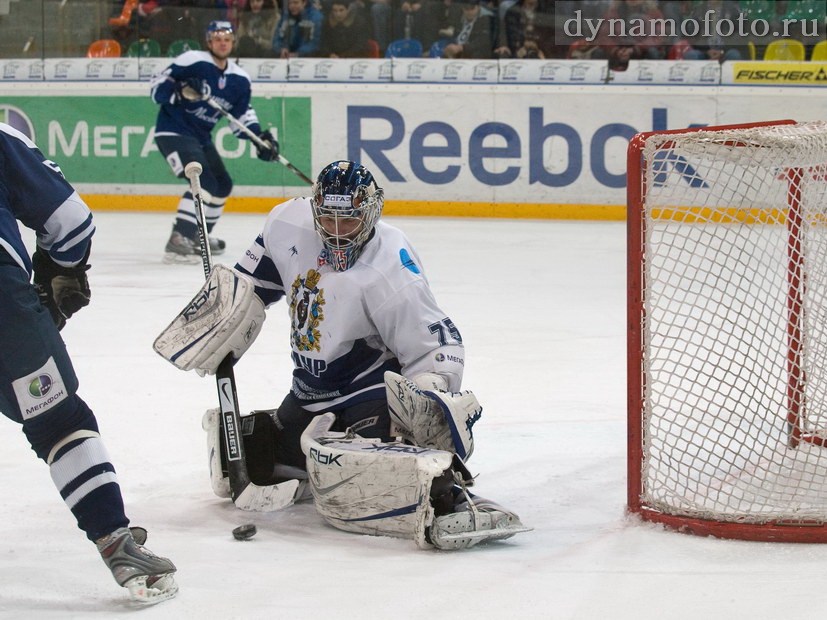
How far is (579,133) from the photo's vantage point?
27.8 feet

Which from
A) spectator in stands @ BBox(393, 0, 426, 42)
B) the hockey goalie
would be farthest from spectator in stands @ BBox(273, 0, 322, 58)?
the hockey goalie

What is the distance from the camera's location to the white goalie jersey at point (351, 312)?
2.68 m

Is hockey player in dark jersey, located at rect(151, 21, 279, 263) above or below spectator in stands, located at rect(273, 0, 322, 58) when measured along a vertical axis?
below

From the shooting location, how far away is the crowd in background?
27.8ft

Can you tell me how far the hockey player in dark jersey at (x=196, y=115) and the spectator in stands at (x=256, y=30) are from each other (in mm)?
1940

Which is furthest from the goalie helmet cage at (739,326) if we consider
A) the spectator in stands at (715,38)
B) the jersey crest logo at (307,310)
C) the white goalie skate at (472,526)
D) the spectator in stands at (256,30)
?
the spectator in stands at (256,30)

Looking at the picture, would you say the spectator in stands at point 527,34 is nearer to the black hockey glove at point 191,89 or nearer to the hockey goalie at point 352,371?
the black hockey glove at point 191,89

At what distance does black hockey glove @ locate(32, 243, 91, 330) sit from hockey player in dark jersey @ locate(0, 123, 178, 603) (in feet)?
0.30

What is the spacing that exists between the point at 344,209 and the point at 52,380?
778 mm

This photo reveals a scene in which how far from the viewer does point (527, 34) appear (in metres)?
8.61

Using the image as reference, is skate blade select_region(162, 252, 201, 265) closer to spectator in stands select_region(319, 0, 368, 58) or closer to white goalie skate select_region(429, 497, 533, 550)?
spectator in stands select_region(319, 0, 368, 58)

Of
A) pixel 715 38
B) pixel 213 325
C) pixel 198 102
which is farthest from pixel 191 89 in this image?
pixel 213 325

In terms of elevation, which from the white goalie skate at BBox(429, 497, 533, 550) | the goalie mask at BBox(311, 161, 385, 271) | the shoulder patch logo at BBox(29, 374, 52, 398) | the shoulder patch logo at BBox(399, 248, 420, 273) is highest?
the goalie mask at BBox(311, 161, 385, 271)

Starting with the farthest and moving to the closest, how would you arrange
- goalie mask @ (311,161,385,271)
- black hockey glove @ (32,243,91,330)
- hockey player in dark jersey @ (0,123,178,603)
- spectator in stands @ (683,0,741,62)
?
spectator in stands @ (683,0,741,62)
goalie mask @ (311,161,385,271)
black hockey glove @ (32,243,91,330)
hockey player in dark jersey @ (0,123,178,603)
